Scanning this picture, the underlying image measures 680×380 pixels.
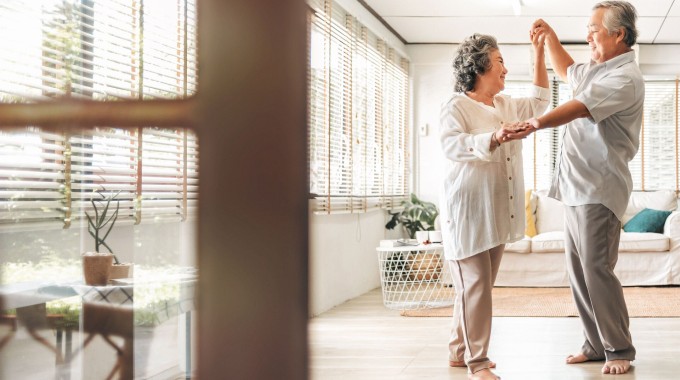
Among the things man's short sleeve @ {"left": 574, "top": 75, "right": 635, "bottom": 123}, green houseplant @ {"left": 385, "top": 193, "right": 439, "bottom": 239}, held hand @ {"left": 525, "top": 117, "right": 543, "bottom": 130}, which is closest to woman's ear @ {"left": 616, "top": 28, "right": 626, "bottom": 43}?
man's short sleeve @ {"left": 574, "top": 75, "right": 635, "bottom": 123}

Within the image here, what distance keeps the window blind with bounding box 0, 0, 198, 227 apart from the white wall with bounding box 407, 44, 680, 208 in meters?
7.87

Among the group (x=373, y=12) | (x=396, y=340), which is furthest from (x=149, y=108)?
(x=373, y=12)

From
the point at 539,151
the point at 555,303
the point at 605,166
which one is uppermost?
the point at 539,151

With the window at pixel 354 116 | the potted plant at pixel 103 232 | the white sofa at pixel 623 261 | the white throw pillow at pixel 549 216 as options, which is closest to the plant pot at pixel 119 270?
the potted plant at pixel 103 232

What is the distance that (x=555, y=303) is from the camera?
18.5 ft

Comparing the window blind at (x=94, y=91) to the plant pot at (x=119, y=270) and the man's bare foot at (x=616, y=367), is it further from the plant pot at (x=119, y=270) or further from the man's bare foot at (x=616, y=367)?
the man's bare foot at (x=616, y=367)

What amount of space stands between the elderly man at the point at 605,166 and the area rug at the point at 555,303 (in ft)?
6.33

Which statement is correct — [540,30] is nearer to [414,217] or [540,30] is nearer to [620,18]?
[620,18]

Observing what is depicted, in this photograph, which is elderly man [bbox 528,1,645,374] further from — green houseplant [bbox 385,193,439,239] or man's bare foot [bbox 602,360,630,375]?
green houseplant [bbox 385,193,439,239]

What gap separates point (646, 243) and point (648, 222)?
37 cm

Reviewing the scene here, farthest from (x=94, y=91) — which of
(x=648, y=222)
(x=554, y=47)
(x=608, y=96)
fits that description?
(x=648, y=222)

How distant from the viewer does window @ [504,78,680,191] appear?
8273 mm

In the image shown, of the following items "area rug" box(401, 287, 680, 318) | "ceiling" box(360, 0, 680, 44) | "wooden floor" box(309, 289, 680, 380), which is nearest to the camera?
"wooden floor" box(309, 289, 680, 380)

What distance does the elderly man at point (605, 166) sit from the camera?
9.96 feet
